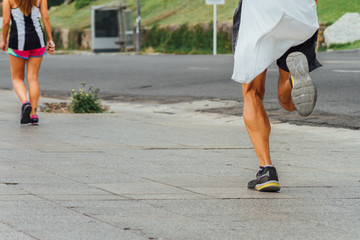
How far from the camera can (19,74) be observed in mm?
9305

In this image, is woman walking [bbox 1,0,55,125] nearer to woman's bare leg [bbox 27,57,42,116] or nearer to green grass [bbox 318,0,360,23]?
woman's bare leg [bbox 27,57,42,116]

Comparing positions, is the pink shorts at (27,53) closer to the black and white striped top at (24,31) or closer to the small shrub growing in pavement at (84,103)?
the black and white striped top at (24,31)

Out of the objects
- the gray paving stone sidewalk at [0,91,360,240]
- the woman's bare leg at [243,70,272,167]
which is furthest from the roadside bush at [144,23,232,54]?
the woman's bare leg at [243,70,272,167]

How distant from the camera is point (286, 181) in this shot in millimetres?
5625

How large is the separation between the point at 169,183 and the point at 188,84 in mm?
10189

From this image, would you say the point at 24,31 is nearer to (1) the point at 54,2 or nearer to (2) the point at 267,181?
(2) the point at 267,181

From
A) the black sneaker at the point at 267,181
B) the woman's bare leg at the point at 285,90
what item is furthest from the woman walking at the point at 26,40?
the black sneaker at the point at 267,181

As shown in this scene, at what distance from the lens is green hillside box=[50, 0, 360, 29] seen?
114 ft

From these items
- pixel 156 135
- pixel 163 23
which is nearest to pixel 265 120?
pixel 156 135

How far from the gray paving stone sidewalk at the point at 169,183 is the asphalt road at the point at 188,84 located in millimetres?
2021

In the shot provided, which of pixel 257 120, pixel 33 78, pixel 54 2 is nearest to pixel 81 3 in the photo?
pixel 54 2

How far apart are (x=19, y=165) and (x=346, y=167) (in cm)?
251

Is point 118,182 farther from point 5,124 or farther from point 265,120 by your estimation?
point 5,124

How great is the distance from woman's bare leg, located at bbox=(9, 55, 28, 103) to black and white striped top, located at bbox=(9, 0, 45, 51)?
0.22 m
